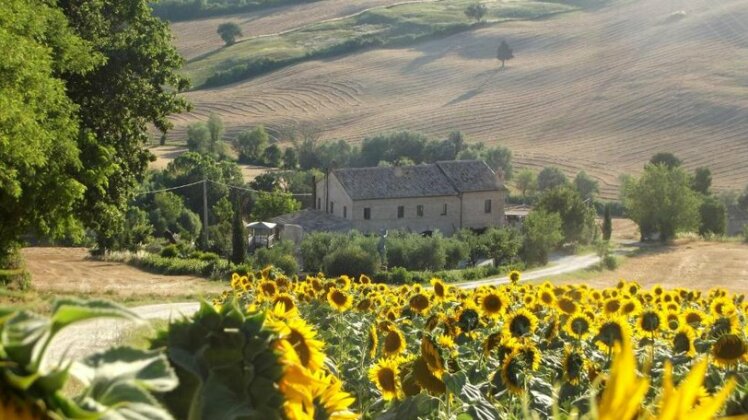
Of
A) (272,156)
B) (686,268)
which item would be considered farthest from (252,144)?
(686,268)

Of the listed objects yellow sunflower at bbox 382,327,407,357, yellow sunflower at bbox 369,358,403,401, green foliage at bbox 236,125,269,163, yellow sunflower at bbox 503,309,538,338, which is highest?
green foliage at bbox 236,125,269,163

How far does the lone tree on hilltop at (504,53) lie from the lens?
97762 mm

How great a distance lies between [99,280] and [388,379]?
27226 mm

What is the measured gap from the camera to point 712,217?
2507 inches

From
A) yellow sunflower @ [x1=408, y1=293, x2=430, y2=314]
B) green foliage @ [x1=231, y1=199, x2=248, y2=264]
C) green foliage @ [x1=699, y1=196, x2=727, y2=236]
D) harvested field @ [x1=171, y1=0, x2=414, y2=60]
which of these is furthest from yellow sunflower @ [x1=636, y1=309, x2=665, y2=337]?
harvested field @ [x1=171, y1=0, x2=414, y2=60]

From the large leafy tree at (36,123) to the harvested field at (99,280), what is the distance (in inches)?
130

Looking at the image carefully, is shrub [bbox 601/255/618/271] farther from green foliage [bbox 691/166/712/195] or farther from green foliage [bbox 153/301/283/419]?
green foliage [bbox 153/301/283/419]

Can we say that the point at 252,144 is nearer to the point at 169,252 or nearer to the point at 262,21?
the point at 169,252

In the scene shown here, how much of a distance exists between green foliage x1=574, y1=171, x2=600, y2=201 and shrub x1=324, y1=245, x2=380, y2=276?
34.5 m

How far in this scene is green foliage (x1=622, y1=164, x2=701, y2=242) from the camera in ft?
194

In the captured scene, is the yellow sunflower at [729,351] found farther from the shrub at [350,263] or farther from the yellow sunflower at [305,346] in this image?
the shrub at [350,263]

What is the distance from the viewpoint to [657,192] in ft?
195

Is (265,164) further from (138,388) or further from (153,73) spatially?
(138,388)

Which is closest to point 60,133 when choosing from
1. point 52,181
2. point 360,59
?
point 52,181
